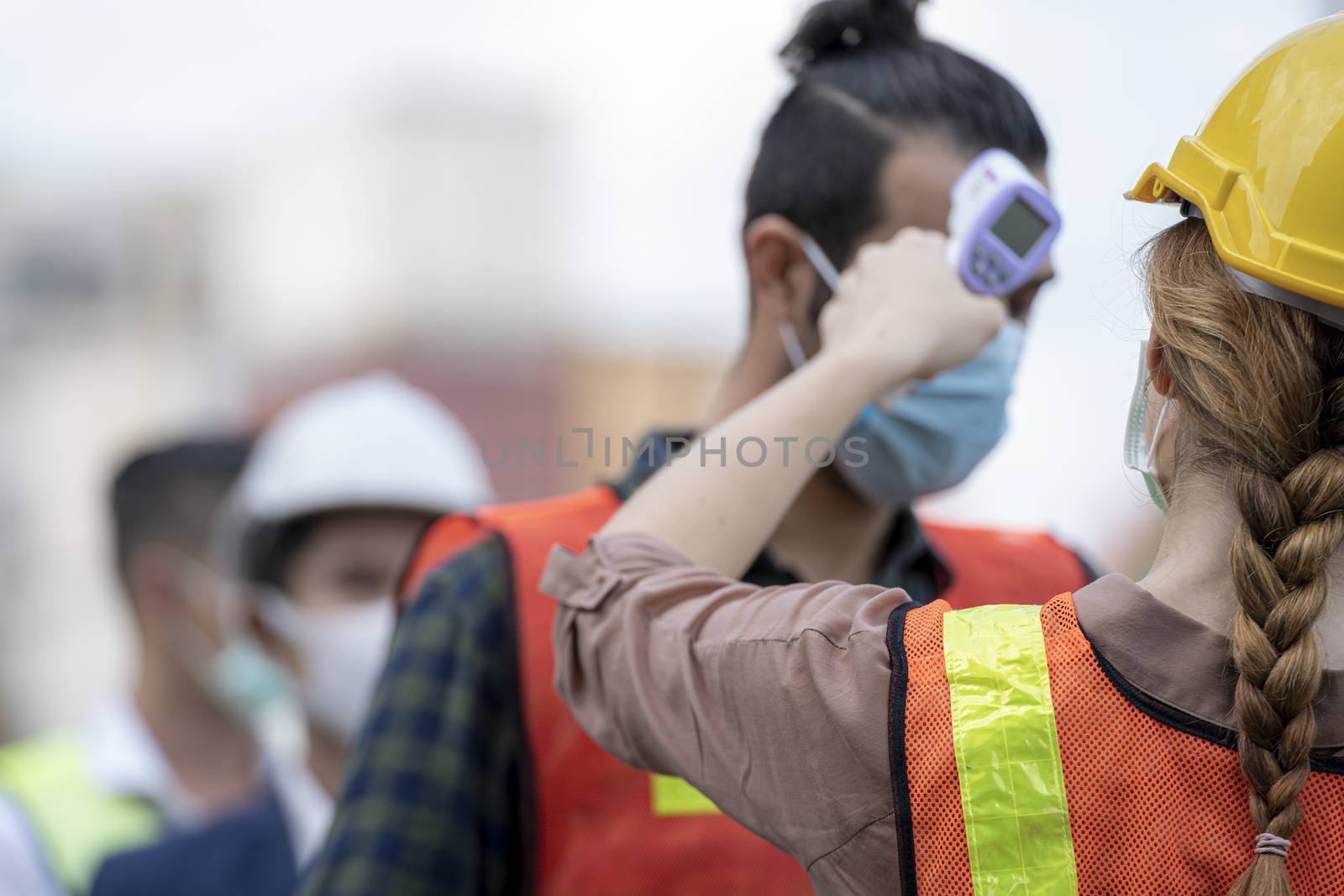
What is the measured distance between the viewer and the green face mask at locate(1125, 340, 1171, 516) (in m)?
1.25

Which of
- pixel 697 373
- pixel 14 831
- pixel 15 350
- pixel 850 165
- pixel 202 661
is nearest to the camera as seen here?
pixel 850 165

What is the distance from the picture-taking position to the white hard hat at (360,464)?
365 centimetres

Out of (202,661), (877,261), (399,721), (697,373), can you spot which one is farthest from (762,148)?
(697,373)

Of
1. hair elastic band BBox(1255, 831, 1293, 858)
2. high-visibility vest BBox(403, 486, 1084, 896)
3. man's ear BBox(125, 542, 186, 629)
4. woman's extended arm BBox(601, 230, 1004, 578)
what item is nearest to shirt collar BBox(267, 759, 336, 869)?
man's ear BBox(125, 542, 186, 629)

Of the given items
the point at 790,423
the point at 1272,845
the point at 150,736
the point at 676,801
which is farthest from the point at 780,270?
the point at 150,736

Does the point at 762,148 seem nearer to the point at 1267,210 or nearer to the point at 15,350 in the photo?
the point at 1267,210

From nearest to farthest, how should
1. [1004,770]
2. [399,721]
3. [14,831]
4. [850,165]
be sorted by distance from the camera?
1. [1004,770]
2. [399,721]
3. [850,165]
4. [14,831]

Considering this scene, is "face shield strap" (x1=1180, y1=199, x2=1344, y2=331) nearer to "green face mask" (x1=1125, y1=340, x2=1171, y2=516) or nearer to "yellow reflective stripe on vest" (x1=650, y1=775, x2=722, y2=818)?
"green face mask" (x1=1125, y1=340, x2=1171, y2=516)

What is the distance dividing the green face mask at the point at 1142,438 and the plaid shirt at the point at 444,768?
2.92 ft

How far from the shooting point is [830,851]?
1.14 meters

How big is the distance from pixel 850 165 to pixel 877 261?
47 centimetres

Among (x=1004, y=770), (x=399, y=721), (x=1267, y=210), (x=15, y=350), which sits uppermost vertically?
(x=1267, y=210)

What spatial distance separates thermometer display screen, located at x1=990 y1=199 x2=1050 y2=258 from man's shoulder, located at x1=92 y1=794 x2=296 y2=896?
209 centimetres

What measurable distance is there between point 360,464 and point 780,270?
6.12 feet
